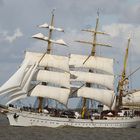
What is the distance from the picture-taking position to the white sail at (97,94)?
12788 centimetres

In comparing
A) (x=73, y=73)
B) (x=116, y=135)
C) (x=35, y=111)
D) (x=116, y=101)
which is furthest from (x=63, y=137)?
(x=116, y=101)

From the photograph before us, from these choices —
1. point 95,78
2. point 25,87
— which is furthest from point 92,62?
point 25,87

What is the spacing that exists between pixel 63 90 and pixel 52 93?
2.04m

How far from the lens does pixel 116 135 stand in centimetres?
10962

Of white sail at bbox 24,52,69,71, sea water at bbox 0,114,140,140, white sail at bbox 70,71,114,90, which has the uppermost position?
white sail at bbox 24,52,69,71

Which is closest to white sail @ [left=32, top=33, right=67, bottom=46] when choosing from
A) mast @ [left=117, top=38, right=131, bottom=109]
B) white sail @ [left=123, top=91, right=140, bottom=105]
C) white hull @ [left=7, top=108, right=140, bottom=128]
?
white hull @ [left=7, top=108, right=140, bottom=128]

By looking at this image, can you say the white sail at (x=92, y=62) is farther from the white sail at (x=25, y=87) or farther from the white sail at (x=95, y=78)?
the white sail at (x=25, y=87)

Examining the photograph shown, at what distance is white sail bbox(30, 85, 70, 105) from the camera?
12144 centimetres

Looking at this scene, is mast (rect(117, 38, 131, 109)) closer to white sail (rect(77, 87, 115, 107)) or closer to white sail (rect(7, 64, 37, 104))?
white sail (rect(77, 87, 115, 107))

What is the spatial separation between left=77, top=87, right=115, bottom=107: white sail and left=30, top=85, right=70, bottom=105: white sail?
5.39 meters

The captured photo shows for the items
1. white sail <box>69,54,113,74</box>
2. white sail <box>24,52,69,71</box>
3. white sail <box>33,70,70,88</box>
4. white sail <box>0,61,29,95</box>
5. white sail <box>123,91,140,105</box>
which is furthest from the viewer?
white sail <box>123,91,140,105</box>

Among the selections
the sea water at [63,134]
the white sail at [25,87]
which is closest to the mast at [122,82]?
the sea water at [63,134]

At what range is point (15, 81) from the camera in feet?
376

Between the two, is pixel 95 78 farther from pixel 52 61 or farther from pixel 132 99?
pixel 132 99
